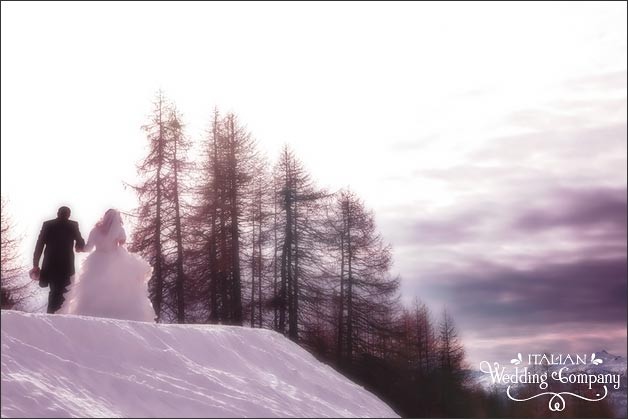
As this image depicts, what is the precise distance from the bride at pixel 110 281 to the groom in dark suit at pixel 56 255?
0.29m

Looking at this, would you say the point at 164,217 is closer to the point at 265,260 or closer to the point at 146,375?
the point at 265,260

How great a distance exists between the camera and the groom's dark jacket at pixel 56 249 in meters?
16.3

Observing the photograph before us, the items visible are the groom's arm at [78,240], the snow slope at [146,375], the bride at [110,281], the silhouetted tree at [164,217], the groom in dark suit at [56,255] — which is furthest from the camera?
the silhouetted tree at [164,217]

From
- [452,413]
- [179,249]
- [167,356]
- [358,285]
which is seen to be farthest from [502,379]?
[452,413]

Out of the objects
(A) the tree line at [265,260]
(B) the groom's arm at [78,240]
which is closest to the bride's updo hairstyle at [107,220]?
(B) the groom's arm at [78,240]

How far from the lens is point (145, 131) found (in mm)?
36031

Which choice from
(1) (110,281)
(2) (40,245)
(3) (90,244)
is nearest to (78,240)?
(3) (90,244)

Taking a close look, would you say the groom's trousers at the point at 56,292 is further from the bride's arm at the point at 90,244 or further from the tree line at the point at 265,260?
the tree line at the point at 265,260

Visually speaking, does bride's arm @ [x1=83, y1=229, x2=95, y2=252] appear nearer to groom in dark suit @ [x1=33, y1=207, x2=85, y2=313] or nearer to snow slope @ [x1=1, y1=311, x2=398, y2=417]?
Answer: groom in dark suit @ [x1=33, y1=207, x2=85, y2=313]

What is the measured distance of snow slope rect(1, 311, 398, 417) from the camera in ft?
34.6

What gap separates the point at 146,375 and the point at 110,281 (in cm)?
456

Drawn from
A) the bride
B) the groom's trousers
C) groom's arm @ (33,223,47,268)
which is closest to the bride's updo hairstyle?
the bride

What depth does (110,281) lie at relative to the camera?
15977 mm

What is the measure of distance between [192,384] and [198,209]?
23599mm
